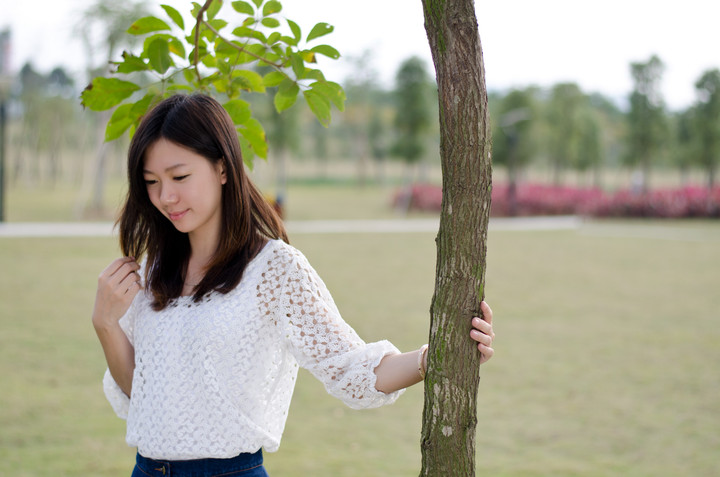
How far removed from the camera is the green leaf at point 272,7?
1.72m

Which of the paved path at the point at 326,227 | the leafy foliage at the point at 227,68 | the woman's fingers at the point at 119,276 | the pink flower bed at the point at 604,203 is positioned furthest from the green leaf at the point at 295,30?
the pink flower bed at the point at 604,203

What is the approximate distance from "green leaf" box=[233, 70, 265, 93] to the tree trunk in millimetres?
645

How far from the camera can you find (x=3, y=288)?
8023mm

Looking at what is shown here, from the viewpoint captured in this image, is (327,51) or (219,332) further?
(327,51)

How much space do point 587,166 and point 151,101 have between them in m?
41.3

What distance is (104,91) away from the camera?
1.75 meters

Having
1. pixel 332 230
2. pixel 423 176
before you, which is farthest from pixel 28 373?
pixel 423 176

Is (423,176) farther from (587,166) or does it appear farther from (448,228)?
(448,228)

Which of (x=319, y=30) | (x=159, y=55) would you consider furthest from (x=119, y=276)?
(x=319, y=30)

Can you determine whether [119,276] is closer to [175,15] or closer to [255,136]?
[255,136]

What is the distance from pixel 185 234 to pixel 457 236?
75 cm

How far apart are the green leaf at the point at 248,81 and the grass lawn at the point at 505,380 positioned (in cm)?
219

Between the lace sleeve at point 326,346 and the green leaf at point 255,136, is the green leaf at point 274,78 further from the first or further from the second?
the lace sleeve at point 326,346

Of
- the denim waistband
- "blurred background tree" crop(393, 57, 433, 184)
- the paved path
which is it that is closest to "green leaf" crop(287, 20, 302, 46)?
the denim waistband
